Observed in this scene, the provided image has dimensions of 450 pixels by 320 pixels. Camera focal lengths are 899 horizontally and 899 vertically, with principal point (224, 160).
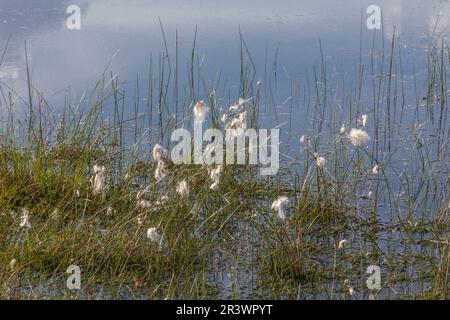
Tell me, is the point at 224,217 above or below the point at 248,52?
below

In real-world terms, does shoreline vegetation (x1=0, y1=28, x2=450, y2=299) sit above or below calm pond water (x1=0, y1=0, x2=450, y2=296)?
below

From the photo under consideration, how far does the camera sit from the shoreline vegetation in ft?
9.23

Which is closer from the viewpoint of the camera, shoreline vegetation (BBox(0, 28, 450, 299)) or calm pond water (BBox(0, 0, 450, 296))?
shoreline vegetation (BBox(0, 28, 450, 299))

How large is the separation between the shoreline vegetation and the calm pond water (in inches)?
3.3

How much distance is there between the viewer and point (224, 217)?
3.30 metres

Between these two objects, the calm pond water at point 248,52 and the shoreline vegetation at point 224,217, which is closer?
the shoreline vegetation at point 224,217

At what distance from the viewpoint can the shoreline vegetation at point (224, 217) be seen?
9.23ft

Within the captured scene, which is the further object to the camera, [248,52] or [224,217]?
[248,52]

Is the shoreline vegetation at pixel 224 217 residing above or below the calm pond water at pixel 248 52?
below

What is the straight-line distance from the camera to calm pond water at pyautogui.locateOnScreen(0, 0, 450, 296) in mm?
4590

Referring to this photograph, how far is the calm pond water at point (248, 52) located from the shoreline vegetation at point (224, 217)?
0.08 metres

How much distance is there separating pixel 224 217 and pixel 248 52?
1.44 metres

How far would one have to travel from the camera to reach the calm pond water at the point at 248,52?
4590mm
